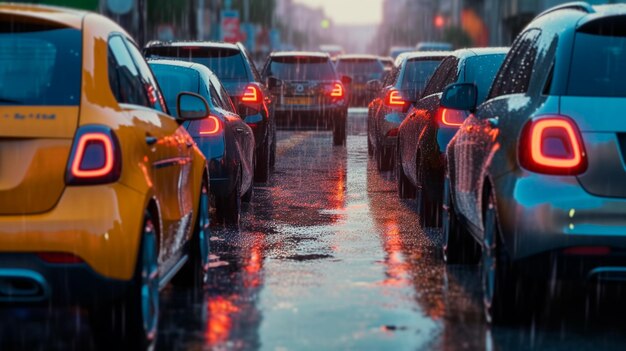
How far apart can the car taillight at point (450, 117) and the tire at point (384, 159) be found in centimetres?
655

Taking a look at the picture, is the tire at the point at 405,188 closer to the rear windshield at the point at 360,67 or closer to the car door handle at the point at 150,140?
the car door handle at the point at 150,140

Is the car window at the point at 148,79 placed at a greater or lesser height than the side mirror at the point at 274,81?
greater

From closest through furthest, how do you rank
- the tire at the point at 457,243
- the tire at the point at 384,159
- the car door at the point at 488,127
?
1. the car door at the point at 488,127
2. the tire at the point at 457,243
3. the tire at the point at 384,159

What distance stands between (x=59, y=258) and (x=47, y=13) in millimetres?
1291

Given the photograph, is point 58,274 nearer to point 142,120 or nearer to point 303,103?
point 142,120

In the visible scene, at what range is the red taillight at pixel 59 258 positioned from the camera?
619 cm

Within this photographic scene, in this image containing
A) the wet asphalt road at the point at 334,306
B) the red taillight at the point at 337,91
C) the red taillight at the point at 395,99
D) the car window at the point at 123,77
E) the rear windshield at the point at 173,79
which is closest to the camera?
the car window at the point at 123,77

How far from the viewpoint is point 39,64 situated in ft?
22.0

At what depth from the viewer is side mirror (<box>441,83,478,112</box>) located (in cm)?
917

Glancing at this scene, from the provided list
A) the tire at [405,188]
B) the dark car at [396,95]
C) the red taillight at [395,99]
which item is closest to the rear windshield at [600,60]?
the tire at [405,188]

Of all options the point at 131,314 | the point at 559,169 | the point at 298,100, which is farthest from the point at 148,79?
the point at 298,100

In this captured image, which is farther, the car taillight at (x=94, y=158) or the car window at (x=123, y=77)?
the car window at (x=123, y=77)

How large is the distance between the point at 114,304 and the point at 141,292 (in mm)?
146

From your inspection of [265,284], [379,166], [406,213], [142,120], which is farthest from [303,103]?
[142,120]
